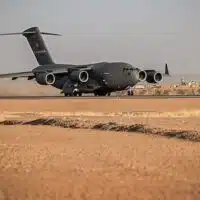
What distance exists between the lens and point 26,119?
115 ft

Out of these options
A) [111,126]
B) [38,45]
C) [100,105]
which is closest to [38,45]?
[38,45]

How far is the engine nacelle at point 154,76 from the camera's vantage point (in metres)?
62.3

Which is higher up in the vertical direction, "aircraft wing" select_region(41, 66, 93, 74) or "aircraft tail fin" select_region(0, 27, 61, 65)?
"aircraft tail fin" select_region(0, 27, 61, 65)

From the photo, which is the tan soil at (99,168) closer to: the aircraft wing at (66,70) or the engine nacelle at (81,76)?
the engine nacelle at (81,76)

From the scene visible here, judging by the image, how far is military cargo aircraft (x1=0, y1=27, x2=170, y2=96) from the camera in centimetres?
5725

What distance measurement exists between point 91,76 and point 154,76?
7552 millimetres

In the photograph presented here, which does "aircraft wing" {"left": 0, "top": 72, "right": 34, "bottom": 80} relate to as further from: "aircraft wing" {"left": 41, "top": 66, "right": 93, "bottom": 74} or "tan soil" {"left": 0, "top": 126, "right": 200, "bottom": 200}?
"tan soil" {"left": 0, "top": 126, "right": 200, "bottom": 200}

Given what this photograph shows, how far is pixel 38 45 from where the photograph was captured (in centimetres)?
7256

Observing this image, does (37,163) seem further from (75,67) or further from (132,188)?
(75,67)

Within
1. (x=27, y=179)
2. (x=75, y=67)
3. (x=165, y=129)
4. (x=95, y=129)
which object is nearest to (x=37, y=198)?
(x=27, y=179)

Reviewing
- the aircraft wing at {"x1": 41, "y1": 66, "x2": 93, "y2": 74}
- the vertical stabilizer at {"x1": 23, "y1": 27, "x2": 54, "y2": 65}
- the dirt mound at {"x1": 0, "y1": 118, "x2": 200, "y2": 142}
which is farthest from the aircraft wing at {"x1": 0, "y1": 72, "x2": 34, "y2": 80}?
the dirt mound at {"x1": 0, "y1": 118, "x2": 200, "y2": 142}

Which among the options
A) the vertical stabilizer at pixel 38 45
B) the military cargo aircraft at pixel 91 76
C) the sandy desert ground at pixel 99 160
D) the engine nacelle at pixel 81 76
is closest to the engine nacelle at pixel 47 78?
the military cargo aircraft at pixel 91 76

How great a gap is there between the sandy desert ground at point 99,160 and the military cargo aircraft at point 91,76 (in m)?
25.2

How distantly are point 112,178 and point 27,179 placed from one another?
2019 millimetres
